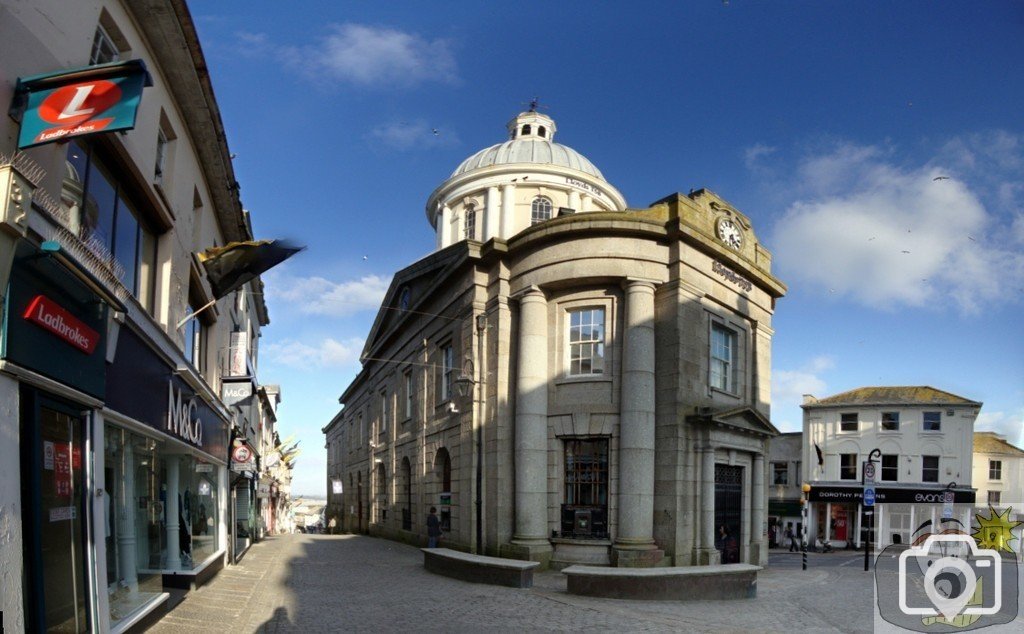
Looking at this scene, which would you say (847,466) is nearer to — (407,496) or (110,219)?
(407,496)

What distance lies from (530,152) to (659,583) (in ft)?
96.6

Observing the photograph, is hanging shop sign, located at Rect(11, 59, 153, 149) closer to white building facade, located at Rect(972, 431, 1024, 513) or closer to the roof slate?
the roof slate

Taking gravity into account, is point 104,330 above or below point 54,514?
above

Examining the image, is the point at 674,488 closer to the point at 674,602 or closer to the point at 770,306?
the point at 674,602

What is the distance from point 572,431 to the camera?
66.7ft

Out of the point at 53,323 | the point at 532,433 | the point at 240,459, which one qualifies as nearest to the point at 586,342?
the point at 532,433

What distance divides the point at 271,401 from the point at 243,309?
32864mm

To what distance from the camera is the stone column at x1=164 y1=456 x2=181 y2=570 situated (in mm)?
13703

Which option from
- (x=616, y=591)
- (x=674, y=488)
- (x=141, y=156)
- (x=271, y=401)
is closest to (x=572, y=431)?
(x=674, y=488)

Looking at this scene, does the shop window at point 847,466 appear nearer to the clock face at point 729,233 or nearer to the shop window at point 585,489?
the clock face at point 729,233

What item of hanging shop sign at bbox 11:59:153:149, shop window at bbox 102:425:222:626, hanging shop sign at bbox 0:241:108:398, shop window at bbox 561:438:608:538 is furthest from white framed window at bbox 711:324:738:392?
hanging shop sign at bbox 11:59:153:149

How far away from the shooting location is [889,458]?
150 feet

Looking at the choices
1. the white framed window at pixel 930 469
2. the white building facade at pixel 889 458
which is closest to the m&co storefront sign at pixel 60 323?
the white building facade at pixel 889 458

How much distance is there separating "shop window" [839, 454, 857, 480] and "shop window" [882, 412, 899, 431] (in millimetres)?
2609
